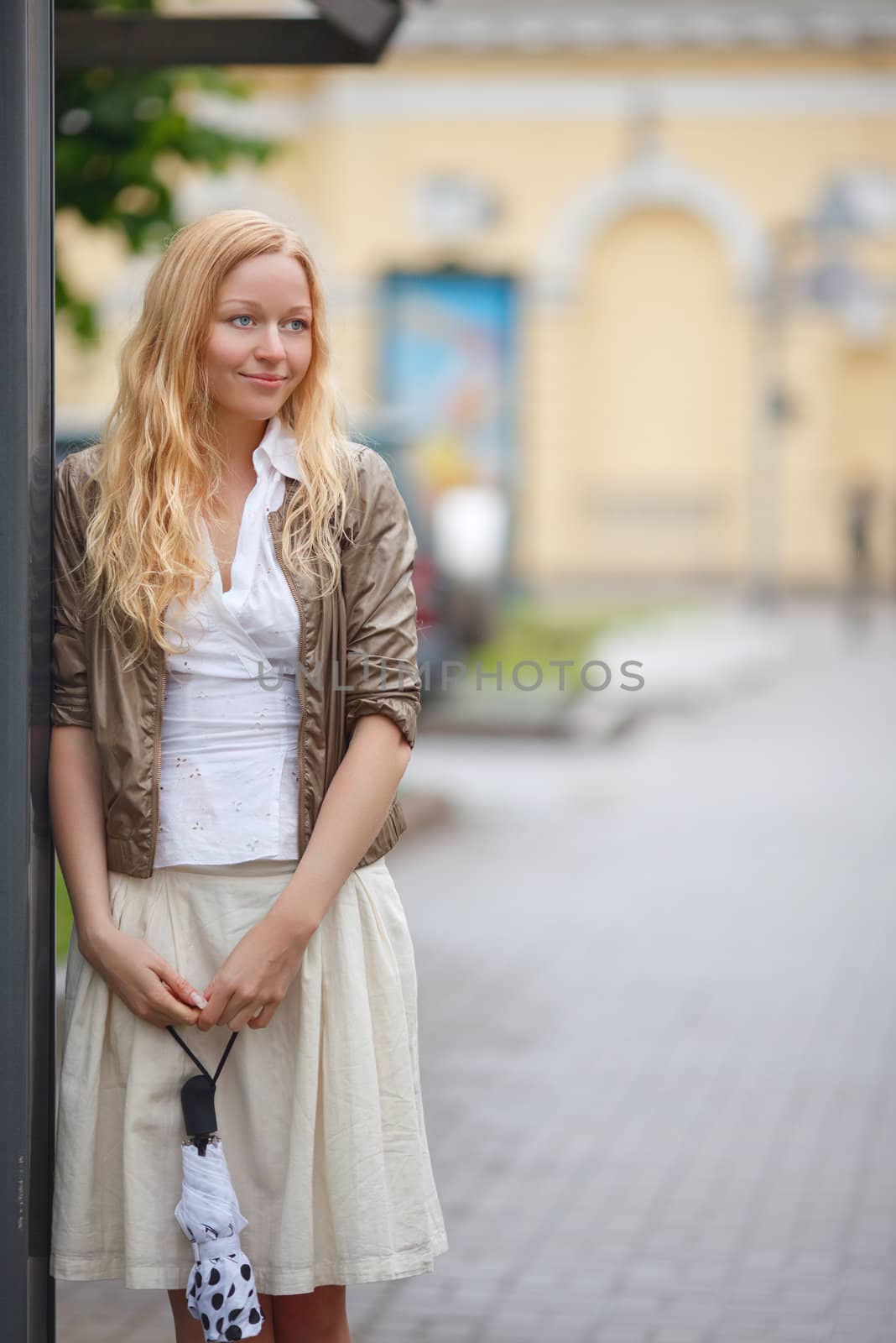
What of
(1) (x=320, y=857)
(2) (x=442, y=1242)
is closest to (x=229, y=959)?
(1) (x=320, y=857)

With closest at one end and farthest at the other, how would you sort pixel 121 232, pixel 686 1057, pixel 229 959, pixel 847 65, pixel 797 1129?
pixel 229 959, pixel 797 1129, pixel 686 1057, pixel 121 232, pixel 847 65

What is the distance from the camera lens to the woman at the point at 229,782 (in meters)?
2.45

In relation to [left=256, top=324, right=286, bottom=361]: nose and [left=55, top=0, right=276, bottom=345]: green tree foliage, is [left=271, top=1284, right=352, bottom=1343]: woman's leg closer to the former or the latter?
[left=256, top=324, right=286, bottom=361]: nose

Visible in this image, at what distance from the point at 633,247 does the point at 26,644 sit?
26776 mm

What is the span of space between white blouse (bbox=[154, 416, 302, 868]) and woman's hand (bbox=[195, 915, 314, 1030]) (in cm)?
13

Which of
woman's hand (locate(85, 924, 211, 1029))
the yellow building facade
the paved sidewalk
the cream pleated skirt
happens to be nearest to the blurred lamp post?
the yellow building facade

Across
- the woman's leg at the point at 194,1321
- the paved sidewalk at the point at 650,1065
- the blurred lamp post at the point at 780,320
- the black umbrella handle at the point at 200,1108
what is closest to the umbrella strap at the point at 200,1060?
the black umbrella handle at the point at 200,1108

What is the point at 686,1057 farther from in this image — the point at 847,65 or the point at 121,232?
the point at 847,65

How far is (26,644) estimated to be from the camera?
2430 millimetres

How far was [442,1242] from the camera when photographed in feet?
8.50

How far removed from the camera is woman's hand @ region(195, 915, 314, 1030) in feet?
7.86

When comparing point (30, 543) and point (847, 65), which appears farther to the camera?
point (847, 65)

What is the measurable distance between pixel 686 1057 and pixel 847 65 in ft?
79.6

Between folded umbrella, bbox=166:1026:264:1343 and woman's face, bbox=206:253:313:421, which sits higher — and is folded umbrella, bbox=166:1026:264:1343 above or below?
below
